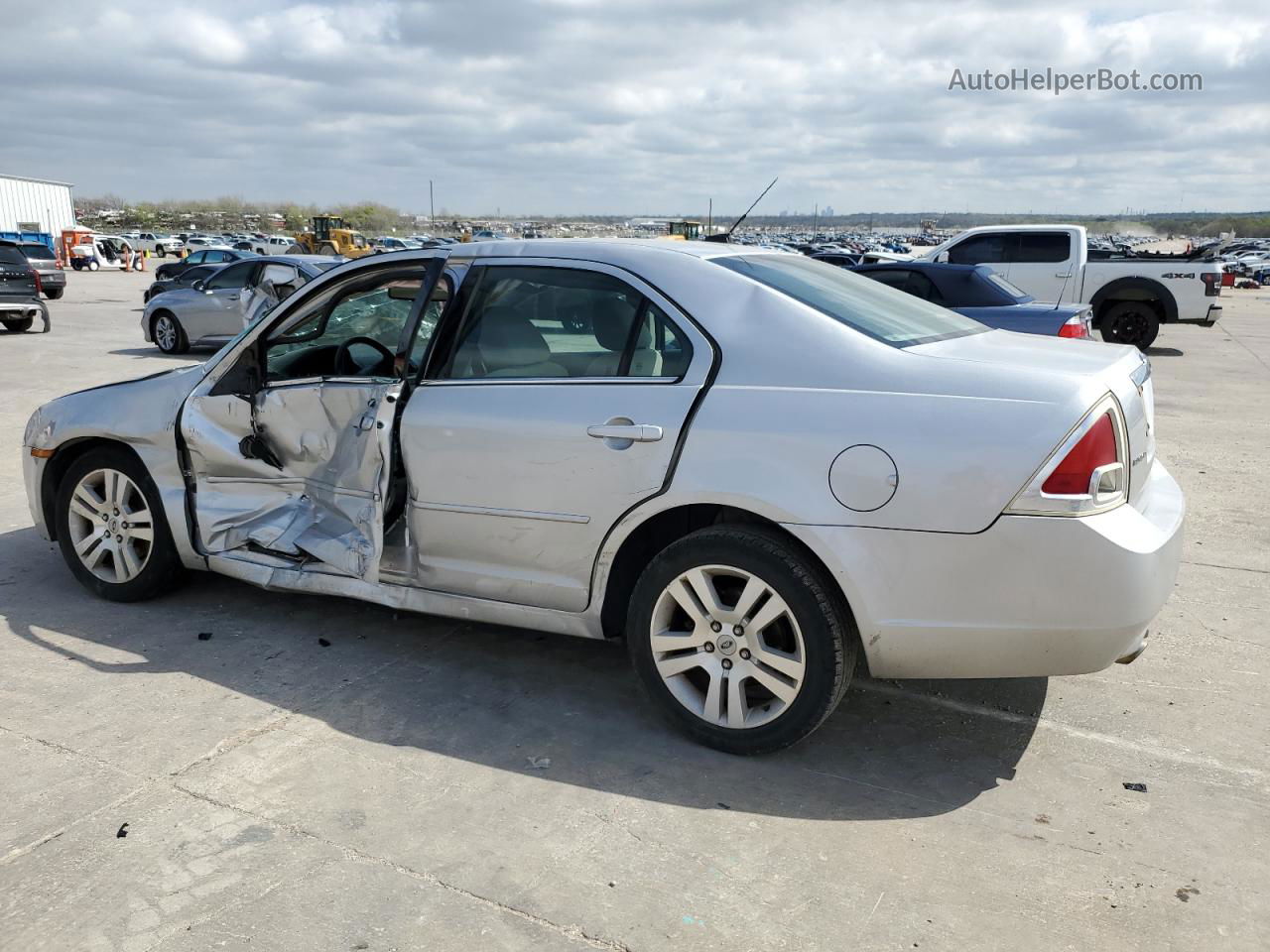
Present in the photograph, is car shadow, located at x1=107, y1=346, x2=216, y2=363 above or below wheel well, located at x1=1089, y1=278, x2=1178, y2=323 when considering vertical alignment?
below

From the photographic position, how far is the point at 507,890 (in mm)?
2826

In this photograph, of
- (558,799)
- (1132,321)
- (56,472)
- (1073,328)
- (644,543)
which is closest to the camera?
(558,799)

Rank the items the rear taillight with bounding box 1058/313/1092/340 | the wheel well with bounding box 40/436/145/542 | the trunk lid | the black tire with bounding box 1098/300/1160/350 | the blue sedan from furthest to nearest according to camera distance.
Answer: the black tire with bounding box 1098/300/1160/350 → the blue sedan → the rear taillight with bounding box 1058/313/1092/340 → the wheel well with bounding box 40/436/145/542 → the trunk lid

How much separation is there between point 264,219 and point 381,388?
125982 mm

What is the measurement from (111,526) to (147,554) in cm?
24

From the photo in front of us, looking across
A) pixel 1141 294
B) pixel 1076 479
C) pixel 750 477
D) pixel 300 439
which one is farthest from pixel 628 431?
pixel 1141 294

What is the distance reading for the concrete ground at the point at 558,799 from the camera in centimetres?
271

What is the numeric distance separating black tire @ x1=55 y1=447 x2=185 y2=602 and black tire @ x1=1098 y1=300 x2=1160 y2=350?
1618 cm

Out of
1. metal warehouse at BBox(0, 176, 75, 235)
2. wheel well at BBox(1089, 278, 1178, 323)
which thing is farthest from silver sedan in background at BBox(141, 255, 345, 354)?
metal warehouse at BBox(0, 176, 75, 235)

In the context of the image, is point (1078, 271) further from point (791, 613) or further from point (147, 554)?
point (147, 554)

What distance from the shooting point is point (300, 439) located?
4.55 metres

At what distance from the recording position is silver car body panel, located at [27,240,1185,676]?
3.11 meters

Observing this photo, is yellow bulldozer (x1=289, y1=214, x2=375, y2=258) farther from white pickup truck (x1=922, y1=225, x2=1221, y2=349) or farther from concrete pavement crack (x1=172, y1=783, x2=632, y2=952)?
concrete pavement crack (x1=172, y1=783, x2=632, y2=952)

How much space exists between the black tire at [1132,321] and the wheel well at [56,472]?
16259 mm
